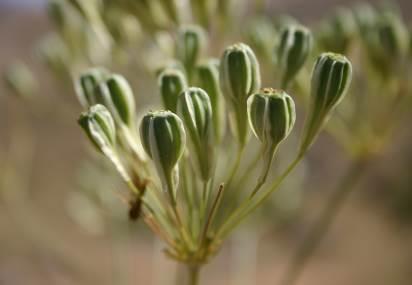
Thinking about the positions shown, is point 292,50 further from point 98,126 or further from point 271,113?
point 98,126

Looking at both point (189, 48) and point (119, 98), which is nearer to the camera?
point (119, 98)

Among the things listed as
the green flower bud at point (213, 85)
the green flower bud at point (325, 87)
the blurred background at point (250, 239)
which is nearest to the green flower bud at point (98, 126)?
the green flower bud at point (213, 85)

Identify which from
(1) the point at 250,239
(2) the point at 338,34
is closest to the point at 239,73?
(2) the point at 338,34

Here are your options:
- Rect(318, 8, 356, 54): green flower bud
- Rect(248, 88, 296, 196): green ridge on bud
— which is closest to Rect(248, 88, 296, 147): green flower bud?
Rect(248, 88, 296, 196): green ridge on bud

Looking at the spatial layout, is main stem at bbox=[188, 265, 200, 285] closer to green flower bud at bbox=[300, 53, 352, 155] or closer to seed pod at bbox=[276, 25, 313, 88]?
green flower bud at bbox=[300, 53, 352, 155]

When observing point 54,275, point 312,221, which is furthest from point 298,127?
point 54,275
